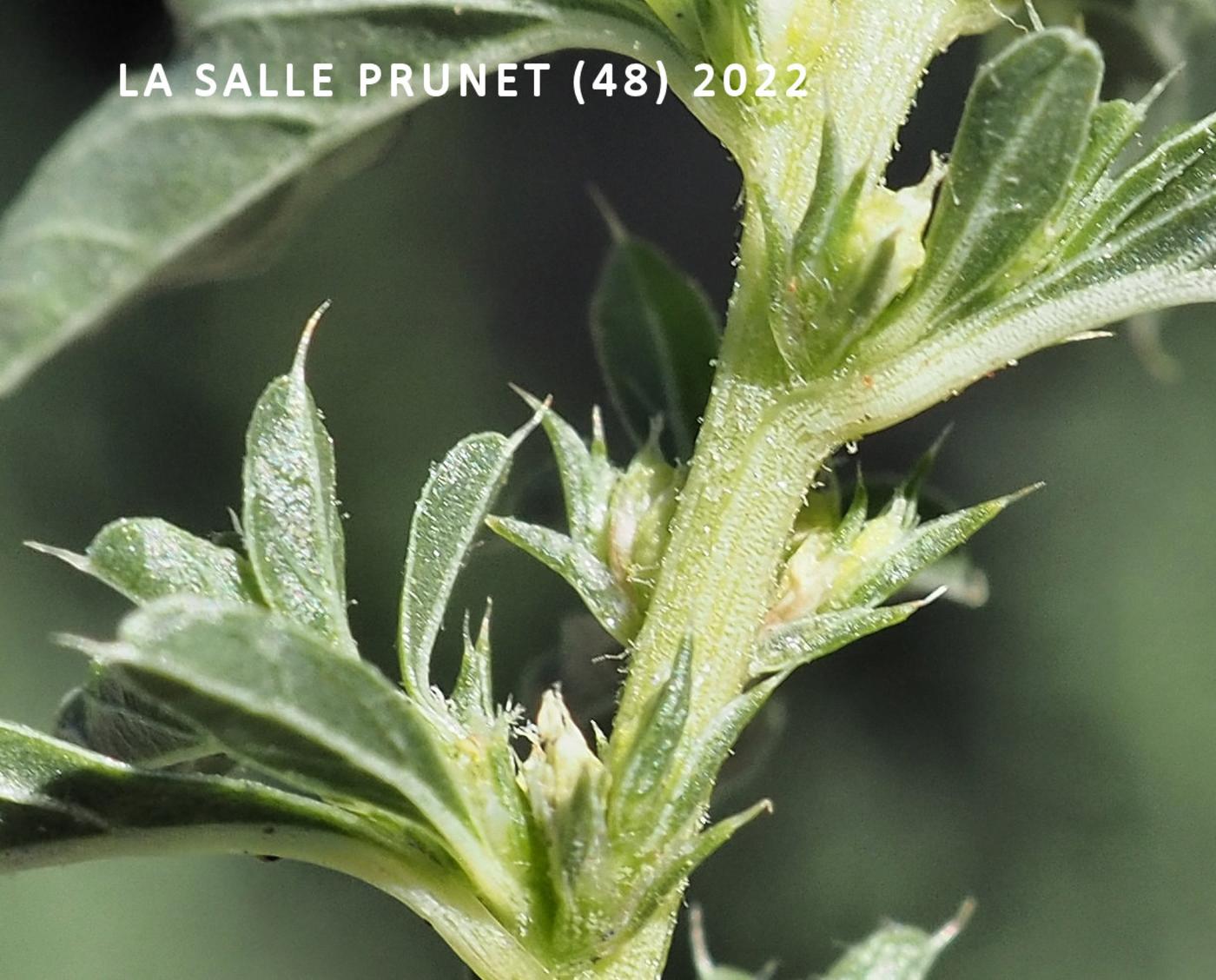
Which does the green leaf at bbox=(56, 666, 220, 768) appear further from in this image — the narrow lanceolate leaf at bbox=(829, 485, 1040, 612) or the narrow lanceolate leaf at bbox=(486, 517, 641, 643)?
the narrow lanceolate leaf at bbox=(829, 485, 1040, 612)

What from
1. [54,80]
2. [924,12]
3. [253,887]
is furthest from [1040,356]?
→ [924,12]

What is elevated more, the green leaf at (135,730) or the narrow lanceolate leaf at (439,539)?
the narrow lanceolate leaf at (439,539)

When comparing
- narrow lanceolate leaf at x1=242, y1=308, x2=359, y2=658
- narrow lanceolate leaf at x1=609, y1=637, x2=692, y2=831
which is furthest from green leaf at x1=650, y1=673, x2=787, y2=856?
narrow lanceolate leaf at x1=242, y1=308, x2=359, y2=658

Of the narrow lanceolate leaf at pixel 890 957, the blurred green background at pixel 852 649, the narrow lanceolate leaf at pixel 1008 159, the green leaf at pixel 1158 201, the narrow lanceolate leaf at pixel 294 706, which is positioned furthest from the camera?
the blurred green background at pixel 852 649

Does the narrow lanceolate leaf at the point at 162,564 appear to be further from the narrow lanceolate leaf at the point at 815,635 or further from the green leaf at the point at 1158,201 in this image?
the green leaf at the point at 1158,201

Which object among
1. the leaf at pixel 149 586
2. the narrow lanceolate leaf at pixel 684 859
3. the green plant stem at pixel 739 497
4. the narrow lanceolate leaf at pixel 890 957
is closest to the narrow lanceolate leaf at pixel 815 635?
the green plant stem at pixel 739 497
